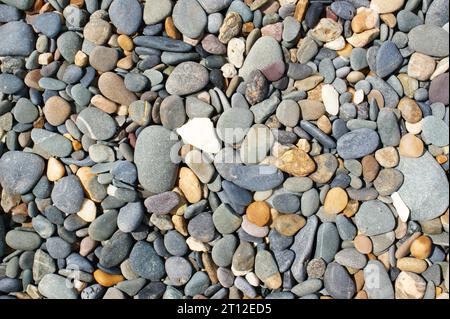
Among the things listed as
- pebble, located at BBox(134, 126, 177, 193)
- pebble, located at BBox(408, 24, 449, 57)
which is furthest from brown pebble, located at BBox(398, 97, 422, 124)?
pebble, located at BBox(134, 126, 177, 193)

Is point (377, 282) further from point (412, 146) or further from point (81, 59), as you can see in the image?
point (81, 59)

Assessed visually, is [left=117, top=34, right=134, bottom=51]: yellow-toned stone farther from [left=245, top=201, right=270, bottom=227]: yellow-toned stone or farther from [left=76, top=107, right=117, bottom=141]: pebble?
[left=245, top=201, right=270, bottom=227]: yellow-toned stone

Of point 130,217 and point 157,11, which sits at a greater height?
point 157,11

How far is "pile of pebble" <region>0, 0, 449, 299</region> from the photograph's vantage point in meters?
1.19

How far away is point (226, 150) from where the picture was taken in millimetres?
1208

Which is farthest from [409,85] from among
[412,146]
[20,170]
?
[20,170]

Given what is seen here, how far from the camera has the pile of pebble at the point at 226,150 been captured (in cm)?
119

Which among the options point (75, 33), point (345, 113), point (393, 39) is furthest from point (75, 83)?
point (393, 39)

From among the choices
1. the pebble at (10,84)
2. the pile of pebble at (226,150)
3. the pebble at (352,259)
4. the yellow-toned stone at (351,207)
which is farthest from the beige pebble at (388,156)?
the pebble at (10,84)

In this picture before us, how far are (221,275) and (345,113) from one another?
496 millimetres

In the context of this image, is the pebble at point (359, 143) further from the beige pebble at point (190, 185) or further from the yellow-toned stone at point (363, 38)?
the beige pebble at point (190, 185)

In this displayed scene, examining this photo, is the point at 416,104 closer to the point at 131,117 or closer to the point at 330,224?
the point at 330,224

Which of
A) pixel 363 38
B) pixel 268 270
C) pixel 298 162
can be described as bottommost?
pixel 268 270
